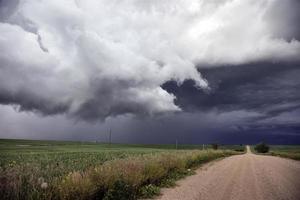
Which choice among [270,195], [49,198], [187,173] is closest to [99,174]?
[49,198]

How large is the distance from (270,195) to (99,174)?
6.90 metres

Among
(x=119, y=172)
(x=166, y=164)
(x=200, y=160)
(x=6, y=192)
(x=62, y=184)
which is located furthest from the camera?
(x=200, y=160)

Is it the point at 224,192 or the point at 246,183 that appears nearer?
the point at 224,192

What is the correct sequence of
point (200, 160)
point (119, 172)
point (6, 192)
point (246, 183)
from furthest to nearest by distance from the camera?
point (200, 160), point (246, 183), point (119, 172), point (6, 192)

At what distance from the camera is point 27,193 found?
9977 millimetres

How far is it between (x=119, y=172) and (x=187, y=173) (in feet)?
33.1

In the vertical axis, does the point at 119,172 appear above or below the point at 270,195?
above

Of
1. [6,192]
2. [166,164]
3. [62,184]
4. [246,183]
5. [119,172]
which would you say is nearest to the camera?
[6,192]

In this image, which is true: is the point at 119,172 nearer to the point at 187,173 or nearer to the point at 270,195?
the point at 270,195

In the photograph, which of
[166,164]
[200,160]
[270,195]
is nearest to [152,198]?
[270,195]

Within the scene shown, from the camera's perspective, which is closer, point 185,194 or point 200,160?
point 185,194

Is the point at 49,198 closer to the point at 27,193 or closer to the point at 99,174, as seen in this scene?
the point at 27,193

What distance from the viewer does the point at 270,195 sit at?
15.1 metres

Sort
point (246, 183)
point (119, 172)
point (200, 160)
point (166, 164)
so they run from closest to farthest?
1. point (119, 172)
2. point (246, 183)
3. point (166, 164)
4. point (200, 160)
